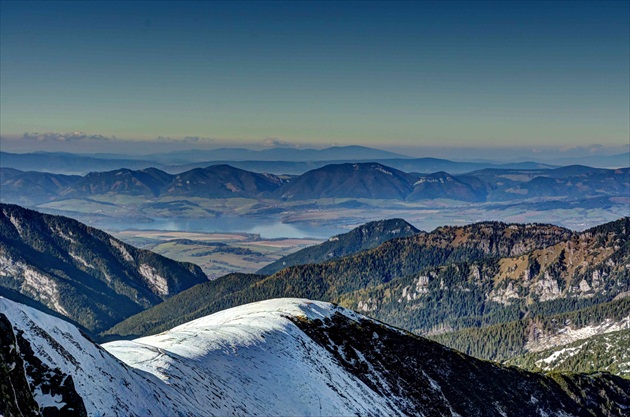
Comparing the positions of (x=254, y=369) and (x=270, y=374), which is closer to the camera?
(x=254, y=369)

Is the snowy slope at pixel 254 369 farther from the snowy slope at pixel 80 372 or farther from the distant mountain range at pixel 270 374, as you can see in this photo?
the snowy slope at pixel 80 372

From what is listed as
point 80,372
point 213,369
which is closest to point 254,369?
point 213,369

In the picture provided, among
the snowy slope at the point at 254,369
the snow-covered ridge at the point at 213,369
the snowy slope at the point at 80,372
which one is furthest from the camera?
the snowy slope at the point at 254,369

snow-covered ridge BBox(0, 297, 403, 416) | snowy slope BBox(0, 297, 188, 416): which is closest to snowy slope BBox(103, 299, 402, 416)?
snow-covered ridge BBox(0, 297, 403, 416)

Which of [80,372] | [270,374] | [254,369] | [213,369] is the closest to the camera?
[80,372]

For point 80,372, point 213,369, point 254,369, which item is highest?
point 80,372

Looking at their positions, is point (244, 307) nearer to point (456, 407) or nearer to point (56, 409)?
point (456, 407)

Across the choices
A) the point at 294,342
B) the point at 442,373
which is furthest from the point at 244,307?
the point at 442,373

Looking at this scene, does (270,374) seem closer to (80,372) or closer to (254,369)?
(254,369)

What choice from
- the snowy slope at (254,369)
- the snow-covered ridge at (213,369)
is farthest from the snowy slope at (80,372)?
the snowy slope at (254,369)
